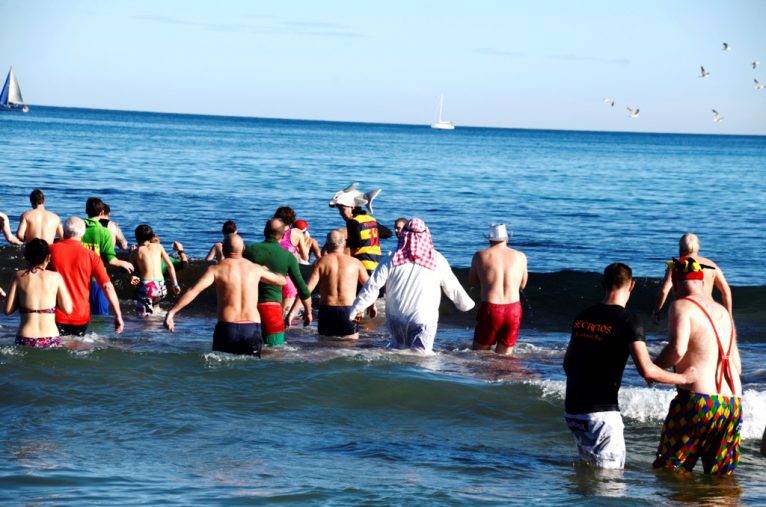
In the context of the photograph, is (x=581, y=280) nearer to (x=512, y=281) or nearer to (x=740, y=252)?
(x=512, y=281)

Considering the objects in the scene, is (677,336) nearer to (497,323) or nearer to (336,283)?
(497,323)

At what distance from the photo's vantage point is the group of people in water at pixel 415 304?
6492mm

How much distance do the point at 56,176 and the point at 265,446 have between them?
3896 centimetres

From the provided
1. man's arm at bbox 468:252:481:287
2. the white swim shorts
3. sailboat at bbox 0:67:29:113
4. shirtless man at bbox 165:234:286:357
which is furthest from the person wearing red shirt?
sailboat at bbox 0:67:29:113

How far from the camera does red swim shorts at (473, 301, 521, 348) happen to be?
11063 millimetres

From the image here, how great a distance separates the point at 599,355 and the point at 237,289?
13.8 ft

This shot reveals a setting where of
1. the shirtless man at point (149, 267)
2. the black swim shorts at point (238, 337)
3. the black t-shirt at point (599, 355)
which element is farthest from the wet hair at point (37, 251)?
Answer: the black t-shirt at point (599, 355)

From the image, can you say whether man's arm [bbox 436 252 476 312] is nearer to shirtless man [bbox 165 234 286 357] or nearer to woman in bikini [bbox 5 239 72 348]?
shirtless man [bbox 165 234 286 357]

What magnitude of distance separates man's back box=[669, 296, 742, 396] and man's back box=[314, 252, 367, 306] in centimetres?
522

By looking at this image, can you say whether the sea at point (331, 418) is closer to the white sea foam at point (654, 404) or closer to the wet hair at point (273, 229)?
the white sea foam at point (654, 404)

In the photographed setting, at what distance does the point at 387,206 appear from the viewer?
3884 centimetres

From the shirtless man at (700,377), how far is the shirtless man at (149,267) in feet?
26.4

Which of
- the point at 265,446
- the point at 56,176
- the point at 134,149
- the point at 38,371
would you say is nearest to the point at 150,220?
the point at 56,176

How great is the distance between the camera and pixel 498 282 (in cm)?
1087
